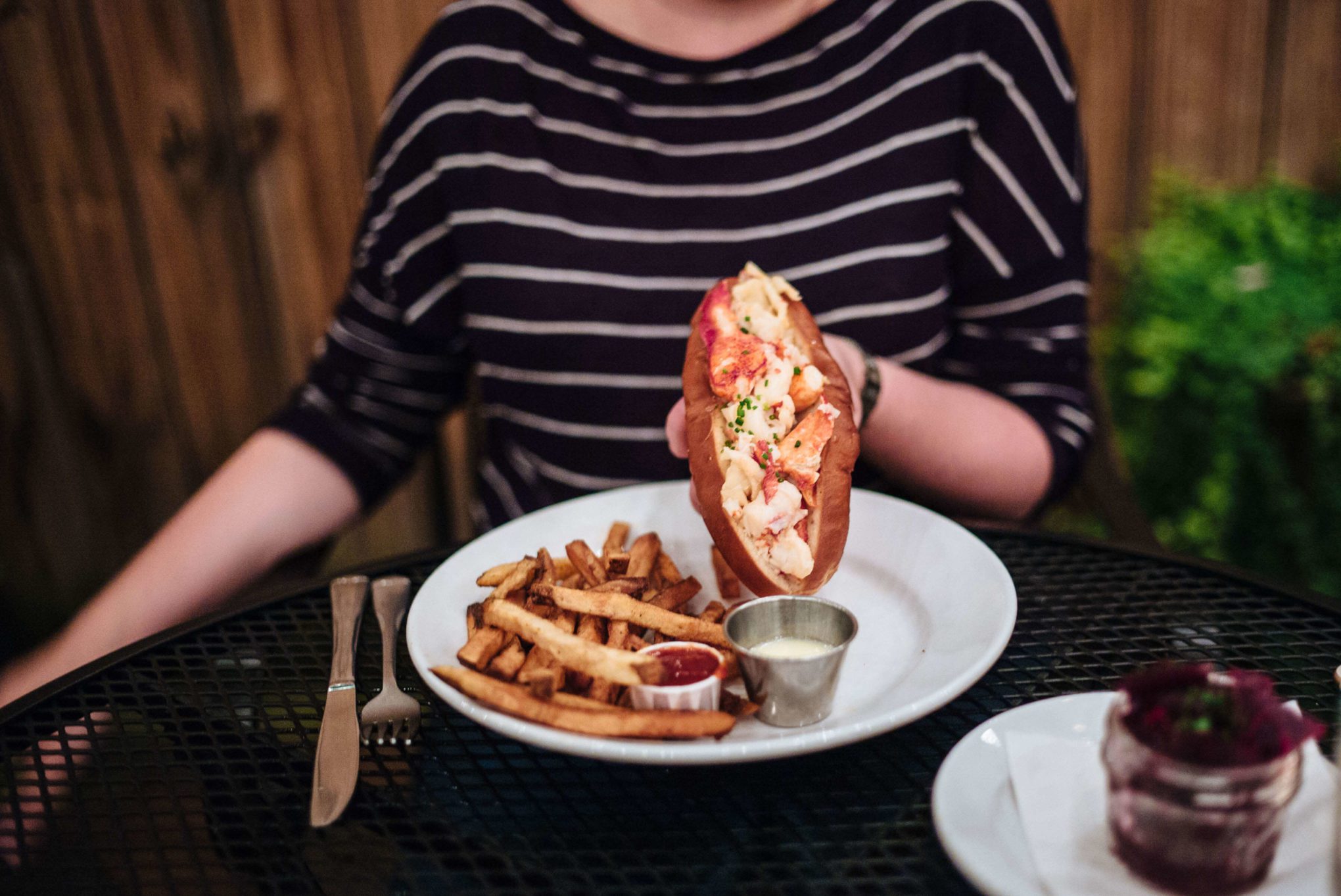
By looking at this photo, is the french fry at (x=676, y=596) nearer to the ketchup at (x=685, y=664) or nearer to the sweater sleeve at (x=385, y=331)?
the ketchup at (x=685, y=664)

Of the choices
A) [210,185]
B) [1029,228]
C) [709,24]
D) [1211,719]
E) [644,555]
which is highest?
[709,24]

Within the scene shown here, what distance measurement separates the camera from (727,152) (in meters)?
2.00

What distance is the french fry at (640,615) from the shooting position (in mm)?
1188

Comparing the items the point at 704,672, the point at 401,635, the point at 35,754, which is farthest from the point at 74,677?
the point at 704,672

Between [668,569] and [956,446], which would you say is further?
[956,446]

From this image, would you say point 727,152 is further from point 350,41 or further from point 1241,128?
point 1241,128

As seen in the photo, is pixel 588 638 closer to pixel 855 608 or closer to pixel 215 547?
pixel 855 608

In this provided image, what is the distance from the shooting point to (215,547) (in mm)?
1788

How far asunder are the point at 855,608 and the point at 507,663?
1.73 feet

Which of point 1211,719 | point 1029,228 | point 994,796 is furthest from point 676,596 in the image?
point 1029,228

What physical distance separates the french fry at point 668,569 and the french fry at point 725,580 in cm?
6

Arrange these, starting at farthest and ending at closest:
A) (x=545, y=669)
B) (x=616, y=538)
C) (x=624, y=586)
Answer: (x=616, y=538) → (x=624, y=586) → (x=545, y=669)

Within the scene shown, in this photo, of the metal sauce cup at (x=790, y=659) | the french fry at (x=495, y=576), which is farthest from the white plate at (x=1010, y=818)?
the french fry at (x=495, y=576)

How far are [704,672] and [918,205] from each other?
3.95 ft
